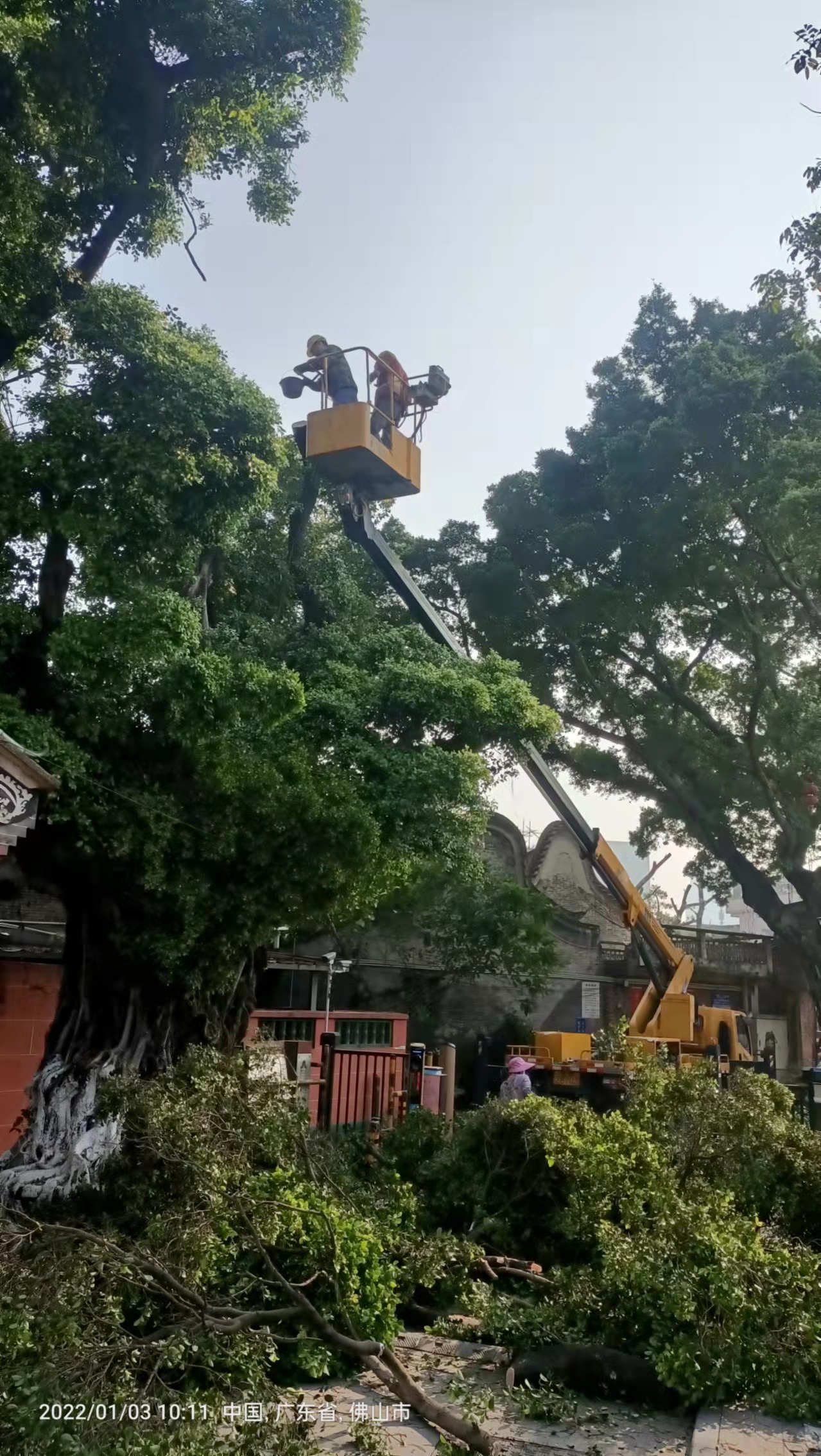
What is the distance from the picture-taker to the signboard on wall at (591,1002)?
60.3 feet

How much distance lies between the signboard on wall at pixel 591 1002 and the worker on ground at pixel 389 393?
10.6 metres

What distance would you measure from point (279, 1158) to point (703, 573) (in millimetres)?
15748

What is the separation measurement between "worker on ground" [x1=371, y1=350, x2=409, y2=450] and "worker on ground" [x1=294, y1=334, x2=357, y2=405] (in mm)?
376

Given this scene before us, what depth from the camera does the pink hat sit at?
44.1ft

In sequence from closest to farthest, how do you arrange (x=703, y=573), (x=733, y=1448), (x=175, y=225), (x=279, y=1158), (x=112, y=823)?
(x=733, y=1448) → (x=279, y=1158) → (x=112, y=823) → (x=175, y=225) → (x=703, y=573)

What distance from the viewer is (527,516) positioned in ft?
70.7

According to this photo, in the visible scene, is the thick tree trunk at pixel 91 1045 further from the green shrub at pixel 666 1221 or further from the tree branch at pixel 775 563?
the tree branch at pixel 775 563

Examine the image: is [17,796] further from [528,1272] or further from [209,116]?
[209,116]

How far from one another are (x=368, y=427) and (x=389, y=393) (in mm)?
1162

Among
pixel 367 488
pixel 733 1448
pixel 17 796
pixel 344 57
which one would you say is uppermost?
pixel 344 57

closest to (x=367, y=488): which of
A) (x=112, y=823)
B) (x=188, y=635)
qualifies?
(x=188, y=635)

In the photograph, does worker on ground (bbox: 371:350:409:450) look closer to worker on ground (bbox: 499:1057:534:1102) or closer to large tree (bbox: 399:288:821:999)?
large tree (bbox: 399:288:821:999)

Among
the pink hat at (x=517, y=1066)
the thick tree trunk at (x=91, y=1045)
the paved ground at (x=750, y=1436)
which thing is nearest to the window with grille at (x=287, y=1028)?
the thick tree trunk at (x=91, y=1045)

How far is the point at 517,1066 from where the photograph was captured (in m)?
13.6
